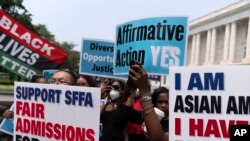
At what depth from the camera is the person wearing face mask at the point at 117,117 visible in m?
4.25

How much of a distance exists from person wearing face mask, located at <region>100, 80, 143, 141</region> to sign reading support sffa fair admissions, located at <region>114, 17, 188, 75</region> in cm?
41

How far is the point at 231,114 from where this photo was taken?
2.93 meters

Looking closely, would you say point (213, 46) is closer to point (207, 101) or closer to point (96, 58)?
point (96, 58)

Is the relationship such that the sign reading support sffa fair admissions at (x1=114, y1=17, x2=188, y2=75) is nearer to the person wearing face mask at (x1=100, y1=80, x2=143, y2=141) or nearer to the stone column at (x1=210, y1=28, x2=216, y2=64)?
the person wearing face mask at (x1=100, y1=80, x2=143, y2=141)

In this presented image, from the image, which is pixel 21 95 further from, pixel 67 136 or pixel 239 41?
pixel 239 41

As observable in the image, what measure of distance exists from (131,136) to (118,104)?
0.28 m

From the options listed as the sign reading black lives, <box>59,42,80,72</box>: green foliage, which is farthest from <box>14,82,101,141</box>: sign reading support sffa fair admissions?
<box>59,42,80,72</box>: green foliage

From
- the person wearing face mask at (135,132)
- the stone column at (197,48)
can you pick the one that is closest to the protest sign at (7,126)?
the person wearing face mask at (135,132)

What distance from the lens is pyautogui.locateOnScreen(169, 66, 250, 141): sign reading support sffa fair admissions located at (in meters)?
2.90

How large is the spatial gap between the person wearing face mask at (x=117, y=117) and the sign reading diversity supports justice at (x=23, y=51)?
234 cm

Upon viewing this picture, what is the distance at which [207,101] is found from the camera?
3.00 m

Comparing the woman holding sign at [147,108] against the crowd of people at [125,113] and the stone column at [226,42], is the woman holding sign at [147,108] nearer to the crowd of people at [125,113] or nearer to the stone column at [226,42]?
the crowd of people at [125,113]

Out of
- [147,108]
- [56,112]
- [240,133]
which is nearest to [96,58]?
[56,112]

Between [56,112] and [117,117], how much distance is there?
2.29 feet
